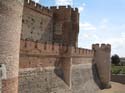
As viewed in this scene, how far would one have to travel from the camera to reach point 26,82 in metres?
12.2

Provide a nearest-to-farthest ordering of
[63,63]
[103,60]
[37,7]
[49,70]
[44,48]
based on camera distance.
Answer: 1. [44,48]
2. [49,70]
3. [63,63]
4. [37,7]
5. [103,60]

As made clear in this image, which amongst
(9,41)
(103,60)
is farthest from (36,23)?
(9,41)

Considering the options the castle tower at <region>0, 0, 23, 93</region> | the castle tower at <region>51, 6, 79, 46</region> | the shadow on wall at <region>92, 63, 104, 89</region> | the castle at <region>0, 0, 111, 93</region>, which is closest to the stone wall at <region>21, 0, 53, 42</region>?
the castle at <region>0, 0, 111, 93</region>

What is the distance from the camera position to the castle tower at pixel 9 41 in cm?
809

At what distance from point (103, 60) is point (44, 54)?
15649 millimetres

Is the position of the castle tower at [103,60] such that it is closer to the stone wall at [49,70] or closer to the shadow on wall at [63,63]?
the stone wall at [49,70]

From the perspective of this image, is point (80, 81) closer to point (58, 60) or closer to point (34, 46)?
point (58, 60)

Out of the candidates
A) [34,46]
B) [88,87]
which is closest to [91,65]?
[88,87]

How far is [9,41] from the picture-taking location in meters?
8.37

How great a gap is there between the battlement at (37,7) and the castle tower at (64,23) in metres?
1.09

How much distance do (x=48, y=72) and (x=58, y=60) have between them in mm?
1958

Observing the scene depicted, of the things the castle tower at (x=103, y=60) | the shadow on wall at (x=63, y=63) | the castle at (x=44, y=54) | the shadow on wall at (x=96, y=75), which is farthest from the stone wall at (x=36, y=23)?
the castle tower at (x=103, y=60)

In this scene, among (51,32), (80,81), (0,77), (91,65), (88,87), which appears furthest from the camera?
(91,65)

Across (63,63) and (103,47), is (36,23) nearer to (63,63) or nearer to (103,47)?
(63,63)
